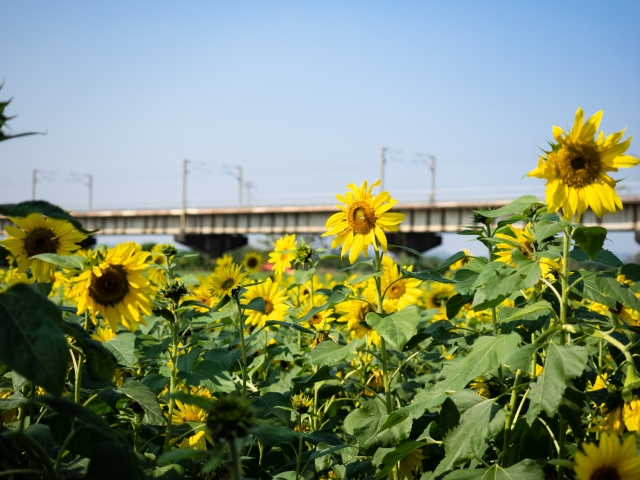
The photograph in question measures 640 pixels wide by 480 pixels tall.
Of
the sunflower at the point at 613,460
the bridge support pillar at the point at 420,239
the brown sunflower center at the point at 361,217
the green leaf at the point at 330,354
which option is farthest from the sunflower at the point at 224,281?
the bridge support pillar at the point at 420,239

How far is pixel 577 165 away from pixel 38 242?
2104mm

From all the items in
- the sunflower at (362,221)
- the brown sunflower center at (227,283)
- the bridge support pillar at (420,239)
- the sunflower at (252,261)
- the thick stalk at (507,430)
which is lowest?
the bridge support pillar at (420,239)

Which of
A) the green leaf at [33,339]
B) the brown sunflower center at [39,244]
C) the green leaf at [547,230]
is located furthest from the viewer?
the brown sunflower center at [39,244]

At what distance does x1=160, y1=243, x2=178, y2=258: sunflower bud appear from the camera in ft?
12.4

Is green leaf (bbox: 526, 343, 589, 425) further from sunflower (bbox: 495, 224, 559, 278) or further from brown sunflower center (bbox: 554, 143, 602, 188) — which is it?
sunflower (bbox: 495, 224, 559, 278)

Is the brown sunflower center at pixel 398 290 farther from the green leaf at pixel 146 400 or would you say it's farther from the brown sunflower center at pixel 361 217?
the green leaf at pixel 146 400

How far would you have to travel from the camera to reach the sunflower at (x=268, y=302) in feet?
13.1

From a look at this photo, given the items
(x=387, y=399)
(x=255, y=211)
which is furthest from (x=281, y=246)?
(x=255, y=211)

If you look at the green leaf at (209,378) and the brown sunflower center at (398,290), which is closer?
the green leaf at (209,378)

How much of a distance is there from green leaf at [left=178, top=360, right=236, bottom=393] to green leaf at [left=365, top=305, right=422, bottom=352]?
647 mm

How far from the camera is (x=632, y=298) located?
6.29ft

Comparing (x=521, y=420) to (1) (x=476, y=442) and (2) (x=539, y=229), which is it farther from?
(2) (x=539, y=229)

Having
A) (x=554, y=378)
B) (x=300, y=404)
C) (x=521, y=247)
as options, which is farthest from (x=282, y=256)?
(x=554, y=378)

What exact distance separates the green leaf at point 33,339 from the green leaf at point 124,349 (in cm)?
110
